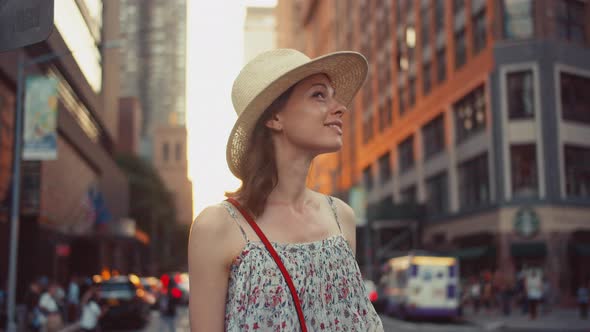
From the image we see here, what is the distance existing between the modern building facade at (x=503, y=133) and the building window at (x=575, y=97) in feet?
0.16

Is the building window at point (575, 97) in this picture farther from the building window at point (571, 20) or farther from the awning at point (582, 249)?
the awning at point (582, 249)

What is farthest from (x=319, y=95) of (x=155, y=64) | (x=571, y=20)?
(x=155, y=64)

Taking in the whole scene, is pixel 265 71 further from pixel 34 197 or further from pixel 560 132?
pixel 560 132

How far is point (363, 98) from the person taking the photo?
234 feet

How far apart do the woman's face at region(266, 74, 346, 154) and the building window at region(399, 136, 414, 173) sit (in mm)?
52252

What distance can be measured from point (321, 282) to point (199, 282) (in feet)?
1.27

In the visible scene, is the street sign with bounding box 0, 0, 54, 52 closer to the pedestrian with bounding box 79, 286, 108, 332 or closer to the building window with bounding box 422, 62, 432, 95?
the pedestrian with bounding box 79, 286, 108, 332

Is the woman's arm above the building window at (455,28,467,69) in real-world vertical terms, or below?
below

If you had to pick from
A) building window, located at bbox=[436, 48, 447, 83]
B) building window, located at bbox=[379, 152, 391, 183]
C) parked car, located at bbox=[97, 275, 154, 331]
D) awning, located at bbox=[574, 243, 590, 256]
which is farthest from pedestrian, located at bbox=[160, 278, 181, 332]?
building window, located at bbox=[379, 152, 391, 183]

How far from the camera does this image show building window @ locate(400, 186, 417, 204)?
54.7 metres

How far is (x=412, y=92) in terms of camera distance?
177ft

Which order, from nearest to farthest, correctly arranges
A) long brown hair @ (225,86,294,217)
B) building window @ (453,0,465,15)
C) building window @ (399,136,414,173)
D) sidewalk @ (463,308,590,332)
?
1. long brown hair @ (225,86,294,217)
2. sidewalk @ (463,308,590,332)
3. building window @ (453,0,465,15)
4. building window @ (399,136,414,173)

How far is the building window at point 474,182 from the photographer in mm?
41000

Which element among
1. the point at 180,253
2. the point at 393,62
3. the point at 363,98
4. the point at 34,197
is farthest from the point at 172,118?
the point at 34,197
